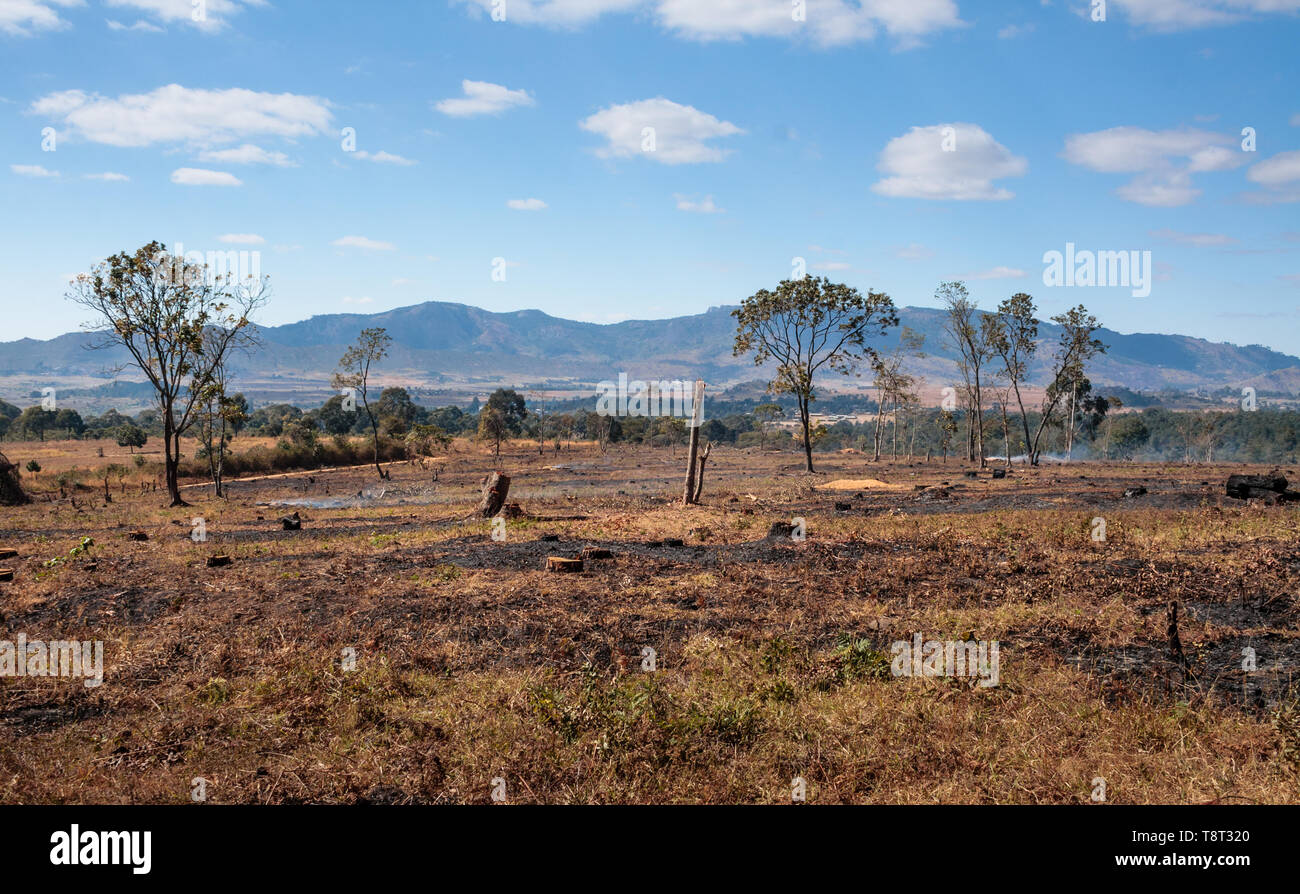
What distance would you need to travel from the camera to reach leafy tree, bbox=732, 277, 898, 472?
40.0 m

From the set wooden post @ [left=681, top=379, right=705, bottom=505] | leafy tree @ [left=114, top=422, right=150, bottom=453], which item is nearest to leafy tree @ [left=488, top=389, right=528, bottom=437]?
leafy tree @ [left=114, top=422, right=150, bottom=453]

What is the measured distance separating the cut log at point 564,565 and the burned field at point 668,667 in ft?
2.04

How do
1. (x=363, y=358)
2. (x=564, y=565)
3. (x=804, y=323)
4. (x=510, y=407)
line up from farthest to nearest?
(x=510, y=407) < (x=363, y=358) < (x=804, y=323) < (x=564, y=565)

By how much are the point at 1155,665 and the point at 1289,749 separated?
233 centimetres

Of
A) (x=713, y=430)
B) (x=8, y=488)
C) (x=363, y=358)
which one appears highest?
(x=363, y=358)

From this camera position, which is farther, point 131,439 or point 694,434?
point 131,439

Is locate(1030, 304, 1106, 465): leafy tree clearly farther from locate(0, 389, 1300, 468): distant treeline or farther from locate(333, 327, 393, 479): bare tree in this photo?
locate(333, 327, 393, 479): bare tree

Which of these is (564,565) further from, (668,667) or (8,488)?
(8,488)

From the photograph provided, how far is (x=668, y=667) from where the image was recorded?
8.45 m

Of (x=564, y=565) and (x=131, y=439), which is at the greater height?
(x=131, y=439)

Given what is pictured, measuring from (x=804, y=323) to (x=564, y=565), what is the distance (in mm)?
30542

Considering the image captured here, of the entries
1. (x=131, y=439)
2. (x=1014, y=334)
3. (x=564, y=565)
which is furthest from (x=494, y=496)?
(x=131, y=439)

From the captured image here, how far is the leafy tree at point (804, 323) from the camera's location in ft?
131
